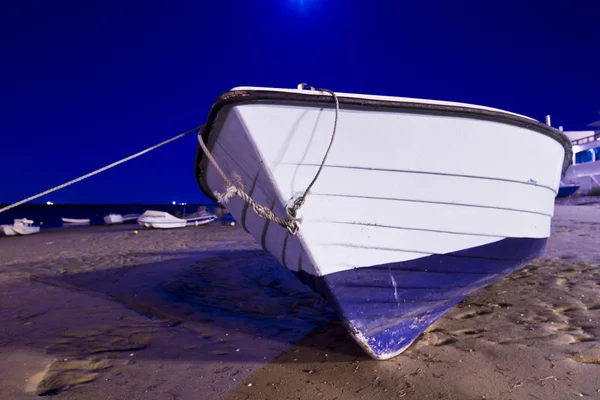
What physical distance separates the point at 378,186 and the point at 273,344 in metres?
1.68

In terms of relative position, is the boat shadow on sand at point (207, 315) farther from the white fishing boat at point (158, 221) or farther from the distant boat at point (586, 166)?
the distant boat at point (586, 166)

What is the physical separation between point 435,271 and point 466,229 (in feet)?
1.16

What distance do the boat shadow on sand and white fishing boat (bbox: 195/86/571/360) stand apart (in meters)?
0.72

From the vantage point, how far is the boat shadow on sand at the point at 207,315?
2998mm

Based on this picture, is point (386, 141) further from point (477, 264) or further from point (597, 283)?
point (597, 283)

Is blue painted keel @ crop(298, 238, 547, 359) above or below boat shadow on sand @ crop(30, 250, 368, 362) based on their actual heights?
above

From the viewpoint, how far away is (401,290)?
8.37ft

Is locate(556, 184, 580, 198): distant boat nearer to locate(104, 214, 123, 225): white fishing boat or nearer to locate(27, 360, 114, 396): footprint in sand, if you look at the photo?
locate(104, 214, 123, 225): white fishing boat

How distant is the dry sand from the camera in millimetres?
2299

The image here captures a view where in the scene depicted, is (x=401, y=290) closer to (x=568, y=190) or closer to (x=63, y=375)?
(x=63, y=375)

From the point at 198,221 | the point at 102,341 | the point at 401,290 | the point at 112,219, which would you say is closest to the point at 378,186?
the point at 401,290

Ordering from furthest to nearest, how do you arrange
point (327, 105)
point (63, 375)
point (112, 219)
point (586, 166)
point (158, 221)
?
1. point (586, 166)
2. point (112, 219)
3. point (158, 221)
4. point (63, 375)
5. point (327, 105)

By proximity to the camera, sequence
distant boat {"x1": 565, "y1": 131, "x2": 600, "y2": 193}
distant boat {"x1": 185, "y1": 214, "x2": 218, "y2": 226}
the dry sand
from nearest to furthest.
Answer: the dry sand, distant boat {"x1": 185, "y1": 214, "x2": 218, "y2": 226}, distant boat {"x1": 565, "y1": 131, "x2": 600, "y2": 193}

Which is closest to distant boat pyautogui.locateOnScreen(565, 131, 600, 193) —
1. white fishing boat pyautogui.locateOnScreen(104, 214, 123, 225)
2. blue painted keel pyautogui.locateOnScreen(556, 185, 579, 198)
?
blue painted keel pyautogui.locateOnScreen(556, 185, 579, 198)
